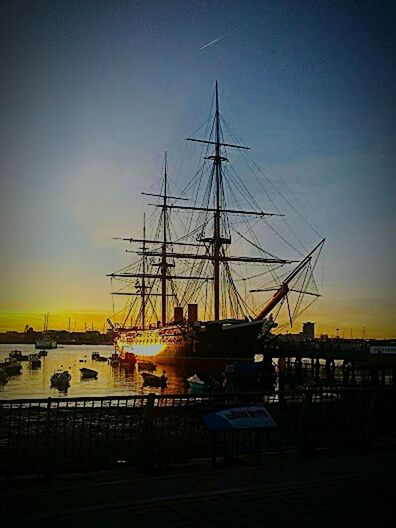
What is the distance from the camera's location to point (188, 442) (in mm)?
11258

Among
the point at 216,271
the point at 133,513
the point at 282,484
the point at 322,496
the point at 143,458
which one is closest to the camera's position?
the point at 133,513

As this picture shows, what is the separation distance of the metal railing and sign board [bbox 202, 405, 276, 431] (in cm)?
24

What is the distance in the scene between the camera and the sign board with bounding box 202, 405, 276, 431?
8680 millimetres

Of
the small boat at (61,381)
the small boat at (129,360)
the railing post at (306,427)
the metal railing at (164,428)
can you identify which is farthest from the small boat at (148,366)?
the railing post at (306,427)

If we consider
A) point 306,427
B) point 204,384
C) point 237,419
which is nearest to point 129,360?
point 204,384

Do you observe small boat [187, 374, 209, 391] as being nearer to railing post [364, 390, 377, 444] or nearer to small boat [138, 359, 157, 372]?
railing post [364, 390, 377, 444]

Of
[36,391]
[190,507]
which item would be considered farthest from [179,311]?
[190,507]

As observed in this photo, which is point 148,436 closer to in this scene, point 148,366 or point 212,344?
point 212,344

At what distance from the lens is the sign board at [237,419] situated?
342 inches

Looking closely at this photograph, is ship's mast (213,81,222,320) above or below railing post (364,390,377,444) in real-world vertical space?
above

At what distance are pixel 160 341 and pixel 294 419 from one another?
68.1m

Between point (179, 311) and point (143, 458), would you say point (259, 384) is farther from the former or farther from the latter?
point (179, 311)

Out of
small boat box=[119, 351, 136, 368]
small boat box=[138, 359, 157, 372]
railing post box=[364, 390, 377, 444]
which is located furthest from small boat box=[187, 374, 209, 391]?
small boat box=[119, 351, 136, 368]

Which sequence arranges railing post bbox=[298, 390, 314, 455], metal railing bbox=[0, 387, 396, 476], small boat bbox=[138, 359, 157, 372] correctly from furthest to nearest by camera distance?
small boat bbox=[138, 359, 157, 372], railing post bbox=[298, 390, 314, 455], metal railing bbox=[0, 387, 396, 476]
